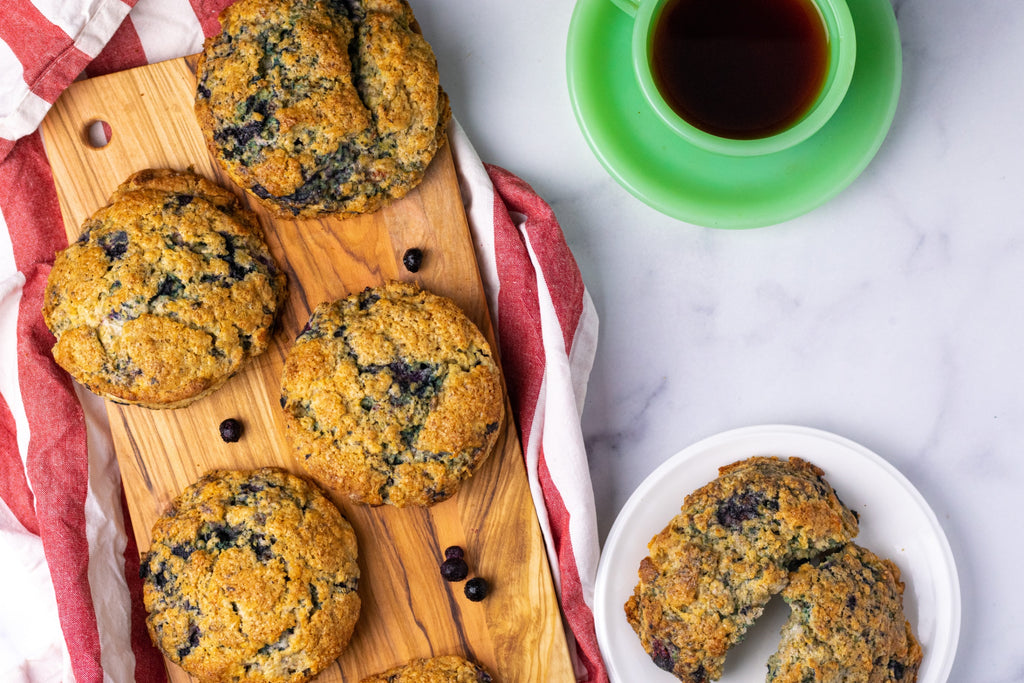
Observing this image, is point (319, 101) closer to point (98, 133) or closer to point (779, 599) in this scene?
point (98, 133)

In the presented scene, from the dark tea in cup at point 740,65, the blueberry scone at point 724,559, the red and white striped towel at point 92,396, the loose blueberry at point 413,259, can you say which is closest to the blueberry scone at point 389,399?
the loose blueberry at point 413,259

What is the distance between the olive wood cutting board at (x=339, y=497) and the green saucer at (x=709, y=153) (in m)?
0.44

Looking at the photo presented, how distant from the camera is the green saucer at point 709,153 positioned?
7.40ft

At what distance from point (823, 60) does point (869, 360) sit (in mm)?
865

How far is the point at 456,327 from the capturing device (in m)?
2.16

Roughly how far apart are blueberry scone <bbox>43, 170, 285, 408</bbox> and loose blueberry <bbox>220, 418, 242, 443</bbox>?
0.11 metres

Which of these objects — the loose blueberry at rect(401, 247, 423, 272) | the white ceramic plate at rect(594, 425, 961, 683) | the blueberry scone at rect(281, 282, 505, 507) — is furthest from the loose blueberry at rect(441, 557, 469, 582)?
the loose blueberry at rect(401, 247, 423, 272)

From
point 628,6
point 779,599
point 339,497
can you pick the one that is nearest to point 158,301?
point 339,497

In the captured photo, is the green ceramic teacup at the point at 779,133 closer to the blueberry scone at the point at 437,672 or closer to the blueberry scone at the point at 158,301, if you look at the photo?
the blueberry scone at the point at 158,301

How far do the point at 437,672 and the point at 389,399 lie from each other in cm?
71

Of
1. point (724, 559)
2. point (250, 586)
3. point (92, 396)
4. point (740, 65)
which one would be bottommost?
point (250, 586)

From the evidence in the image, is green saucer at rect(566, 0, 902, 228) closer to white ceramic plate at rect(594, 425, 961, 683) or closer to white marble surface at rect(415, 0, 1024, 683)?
white marble surface at rect(415, 0, 1024, 683)

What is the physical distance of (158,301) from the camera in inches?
82.3

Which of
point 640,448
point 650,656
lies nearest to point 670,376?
point 640,448
